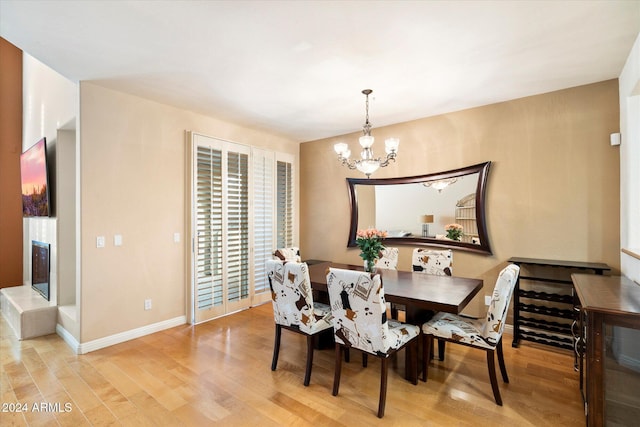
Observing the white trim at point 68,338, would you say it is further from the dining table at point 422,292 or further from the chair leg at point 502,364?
the chair leg at point 502,364

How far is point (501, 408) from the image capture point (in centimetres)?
213

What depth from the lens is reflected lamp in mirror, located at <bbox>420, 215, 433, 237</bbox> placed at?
13.2 feet

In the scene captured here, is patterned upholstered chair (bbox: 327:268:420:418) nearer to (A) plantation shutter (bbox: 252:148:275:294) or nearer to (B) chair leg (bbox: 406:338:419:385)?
(B) chair leg (bbox: 406:338:419:385)

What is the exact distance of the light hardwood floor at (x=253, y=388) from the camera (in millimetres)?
2045

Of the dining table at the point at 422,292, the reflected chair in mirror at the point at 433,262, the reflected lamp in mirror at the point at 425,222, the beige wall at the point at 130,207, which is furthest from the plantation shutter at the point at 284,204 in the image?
the reflected chair in mirror at the point at 433,262

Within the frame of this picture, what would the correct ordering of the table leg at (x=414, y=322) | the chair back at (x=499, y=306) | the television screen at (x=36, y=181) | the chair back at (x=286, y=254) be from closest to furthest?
the chair back at (x=499, y=306)
the table leg at (x=414, y=322)
the chair back at (x=286, y=254)
the television screen at (x=36, y=181)

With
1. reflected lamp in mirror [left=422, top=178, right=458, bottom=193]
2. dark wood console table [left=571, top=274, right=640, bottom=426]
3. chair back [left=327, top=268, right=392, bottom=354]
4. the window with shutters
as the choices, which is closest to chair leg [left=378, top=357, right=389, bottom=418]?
chair back [left=327, top=268, right=392, bottom=354]

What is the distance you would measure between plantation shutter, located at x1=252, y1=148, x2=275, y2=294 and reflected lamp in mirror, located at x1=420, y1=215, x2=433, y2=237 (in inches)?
91.0

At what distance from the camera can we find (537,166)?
10.8 ft

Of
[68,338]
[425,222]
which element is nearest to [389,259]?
[425,222]

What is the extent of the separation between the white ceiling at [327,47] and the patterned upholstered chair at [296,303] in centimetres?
174

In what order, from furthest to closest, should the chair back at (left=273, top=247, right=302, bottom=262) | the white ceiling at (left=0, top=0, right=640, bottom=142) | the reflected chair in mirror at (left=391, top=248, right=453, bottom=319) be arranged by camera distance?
the chair back at (left=273, top=247, right=302, bottom=262) < the reflected chair in mirror at (left=391, top=248, right=453, bottom=319) < the white ceiling at (left=0, top=0, right=640, bottom=142)

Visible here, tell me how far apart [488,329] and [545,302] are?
1.60 metres

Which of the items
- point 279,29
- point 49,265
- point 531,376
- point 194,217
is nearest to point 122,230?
point 194,217
